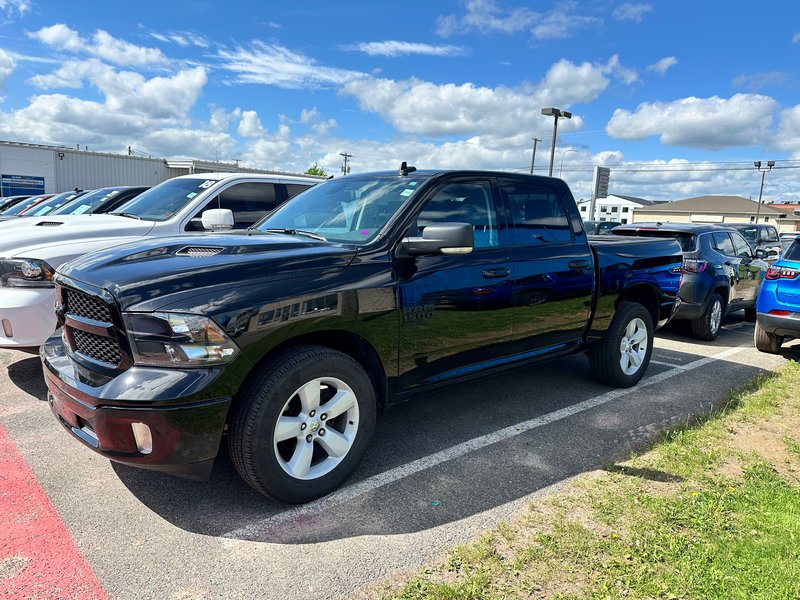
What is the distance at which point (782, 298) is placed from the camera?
681 cm

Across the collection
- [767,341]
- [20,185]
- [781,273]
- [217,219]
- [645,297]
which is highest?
[20,185]

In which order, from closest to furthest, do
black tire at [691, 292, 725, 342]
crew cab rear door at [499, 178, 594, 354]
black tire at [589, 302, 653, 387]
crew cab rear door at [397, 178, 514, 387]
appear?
crew cab rear door at [397, 178, 514, 387], crew cab rear door at [499, 178, 594, 354], black tire at [589, 302, 653, 387], black tire at [691, 292, 725, 342]

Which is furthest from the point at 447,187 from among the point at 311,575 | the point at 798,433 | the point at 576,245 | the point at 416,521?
the point at 798,433

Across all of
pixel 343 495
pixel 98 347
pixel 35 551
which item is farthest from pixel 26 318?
pixel 343 495

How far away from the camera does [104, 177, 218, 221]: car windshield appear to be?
21.0 ft

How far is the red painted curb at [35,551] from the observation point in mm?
2412

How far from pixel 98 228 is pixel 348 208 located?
313 cm

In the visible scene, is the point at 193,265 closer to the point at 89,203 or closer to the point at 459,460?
the point at 459,460

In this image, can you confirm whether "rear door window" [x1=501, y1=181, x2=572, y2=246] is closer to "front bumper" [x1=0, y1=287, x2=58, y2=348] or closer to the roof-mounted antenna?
the roof-mounted antenna

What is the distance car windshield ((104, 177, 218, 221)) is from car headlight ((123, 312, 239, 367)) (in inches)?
154

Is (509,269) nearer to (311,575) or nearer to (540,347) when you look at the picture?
(540,347)

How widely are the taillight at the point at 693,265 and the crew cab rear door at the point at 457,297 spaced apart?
4758 mm

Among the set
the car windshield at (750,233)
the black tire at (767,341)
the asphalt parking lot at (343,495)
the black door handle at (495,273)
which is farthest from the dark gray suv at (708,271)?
the car windshield at (750,233)

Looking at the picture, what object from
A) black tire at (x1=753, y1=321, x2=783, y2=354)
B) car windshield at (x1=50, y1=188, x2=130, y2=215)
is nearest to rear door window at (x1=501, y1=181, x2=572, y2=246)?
black tire at (x1=753, y1=321, x2=783, y2=354)
